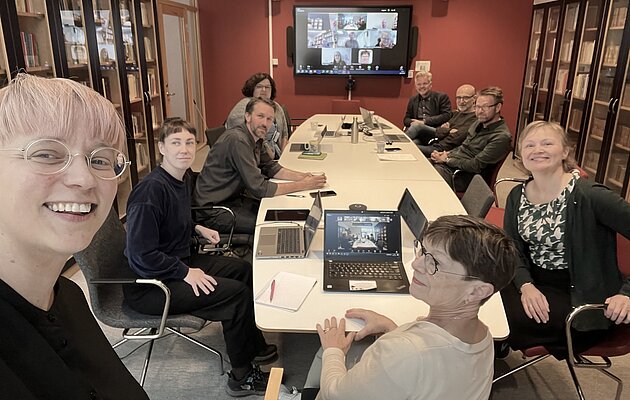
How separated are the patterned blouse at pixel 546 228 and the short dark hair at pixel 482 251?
3.18 feet

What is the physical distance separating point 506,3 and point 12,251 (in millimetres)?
7533

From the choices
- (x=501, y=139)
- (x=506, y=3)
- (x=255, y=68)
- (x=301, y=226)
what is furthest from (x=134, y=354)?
(x=506, y=3)

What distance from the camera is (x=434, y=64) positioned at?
712 cm

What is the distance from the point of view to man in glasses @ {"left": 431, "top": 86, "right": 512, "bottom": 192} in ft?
11.7

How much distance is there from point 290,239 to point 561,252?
1.20 meters

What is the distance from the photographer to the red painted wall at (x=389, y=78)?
690 cm

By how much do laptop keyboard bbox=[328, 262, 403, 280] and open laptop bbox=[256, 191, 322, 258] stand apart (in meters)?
0.18

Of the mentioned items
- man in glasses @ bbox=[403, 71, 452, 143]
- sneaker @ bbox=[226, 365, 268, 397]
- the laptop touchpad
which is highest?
man in glasses @ bbox=[403, 71, 452, 143]

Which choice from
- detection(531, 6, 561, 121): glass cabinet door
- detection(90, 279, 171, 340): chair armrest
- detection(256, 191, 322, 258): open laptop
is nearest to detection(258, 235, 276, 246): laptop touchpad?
detection(256, 191, 322, 258): open laptop

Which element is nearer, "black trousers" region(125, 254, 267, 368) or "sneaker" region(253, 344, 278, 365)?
"black trousers" region(125, 254, 267, 368)

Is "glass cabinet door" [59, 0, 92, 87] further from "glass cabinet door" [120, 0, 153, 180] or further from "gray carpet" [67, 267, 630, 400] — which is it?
"gray carpet" [67, 267, 630, 400]

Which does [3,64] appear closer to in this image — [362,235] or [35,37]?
[35,37]

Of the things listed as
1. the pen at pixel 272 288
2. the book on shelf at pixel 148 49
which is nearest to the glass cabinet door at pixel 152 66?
the book on shelf at pixel 148 49

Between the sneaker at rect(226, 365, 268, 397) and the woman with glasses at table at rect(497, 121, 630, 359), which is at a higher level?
the woman with glasses at table at rect(497, 121, 630, 359)
